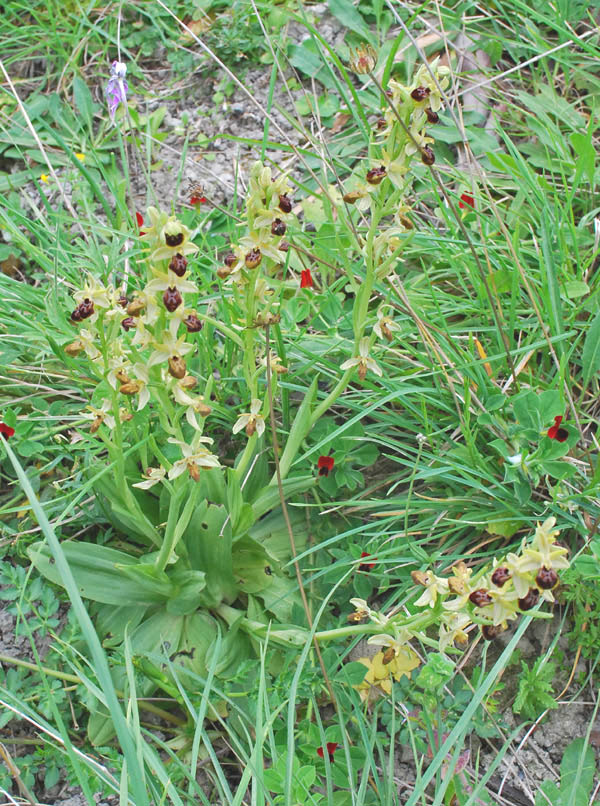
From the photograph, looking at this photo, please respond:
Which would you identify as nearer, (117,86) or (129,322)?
(129,322)

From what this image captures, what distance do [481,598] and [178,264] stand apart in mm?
785

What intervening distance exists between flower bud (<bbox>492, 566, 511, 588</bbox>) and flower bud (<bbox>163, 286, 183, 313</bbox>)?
2.37ft

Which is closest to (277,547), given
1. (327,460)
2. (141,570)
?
(327,460)

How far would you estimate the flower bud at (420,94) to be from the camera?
4.83 feet

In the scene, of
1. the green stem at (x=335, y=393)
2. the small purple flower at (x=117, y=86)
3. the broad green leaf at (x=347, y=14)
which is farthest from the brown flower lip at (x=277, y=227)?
the broad green leaf at (x=347, y=14)

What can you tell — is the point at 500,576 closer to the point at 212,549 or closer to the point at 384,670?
the point at 384,670

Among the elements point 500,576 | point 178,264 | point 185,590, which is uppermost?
point 178,264

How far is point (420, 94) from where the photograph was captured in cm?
147

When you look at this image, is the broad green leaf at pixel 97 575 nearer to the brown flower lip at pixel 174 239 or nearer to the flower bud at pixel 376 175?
the brown flower lip at pixel 174 239

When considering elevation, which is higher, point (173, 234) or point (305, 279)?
point (173, 234)

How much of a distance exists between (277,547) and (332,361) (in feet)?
1.99

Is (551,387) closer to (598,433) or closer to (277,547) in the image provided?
(598,433)

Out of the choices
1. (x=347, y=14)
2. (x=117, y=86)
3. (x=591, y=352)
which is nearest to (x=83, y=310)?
(x=591, y=352)

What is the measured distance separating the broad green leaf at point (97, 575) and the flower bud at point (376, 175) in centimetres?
108
